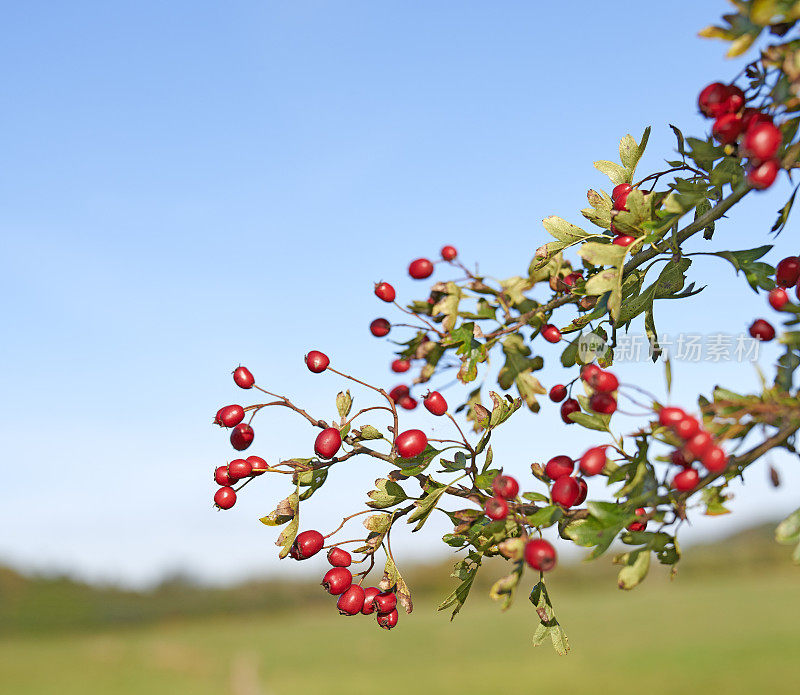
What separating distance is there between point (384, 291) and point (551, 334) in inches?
19.6

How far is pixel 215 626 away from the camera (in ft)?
142

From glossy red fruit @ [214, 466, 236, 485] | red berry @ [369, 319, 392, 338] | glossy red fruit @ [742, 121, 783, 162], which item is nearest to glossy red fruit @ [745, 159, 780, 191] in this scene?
glossy red fruit @ [742, 121, 783, 162]

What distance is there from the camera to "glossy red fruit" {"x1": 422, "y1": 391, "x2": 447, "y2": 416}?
1888mm

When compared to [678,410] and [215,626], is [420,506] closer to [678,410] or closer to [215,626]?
[678,410]

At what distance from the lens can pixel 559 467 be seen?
5.00 ft

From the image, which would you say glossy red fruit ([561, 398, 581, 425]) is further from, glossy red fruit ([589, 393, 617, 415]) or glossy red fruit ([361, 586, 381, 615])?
glossy red fruit ([361, 586, 381, 615])

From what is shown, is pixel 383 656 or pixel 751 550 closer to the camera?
pixel 383 656

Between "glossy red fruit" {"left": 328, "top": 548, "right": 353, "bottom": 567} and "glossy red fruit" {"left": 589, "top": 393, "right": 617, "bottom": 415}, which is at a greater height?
"glossy red fruit" {"left": 589, "top": 393, "right": 617, "bottom": 415}

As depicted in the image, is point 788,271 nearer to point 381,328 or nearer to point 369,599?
point 381,328

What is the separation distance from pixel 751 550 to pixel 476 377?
56.9 m

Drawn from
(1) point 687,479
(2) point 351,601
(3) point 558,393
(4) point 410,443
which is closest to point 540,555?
(1) point 687,479

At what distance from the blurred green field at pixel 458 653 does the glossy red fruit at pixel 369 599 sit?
21.2 m

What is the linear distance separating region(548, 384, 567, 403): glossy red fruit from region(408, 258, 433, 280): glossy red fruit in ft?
1.65

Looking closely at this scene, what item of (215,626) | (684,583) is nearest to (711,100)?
(215,626)
